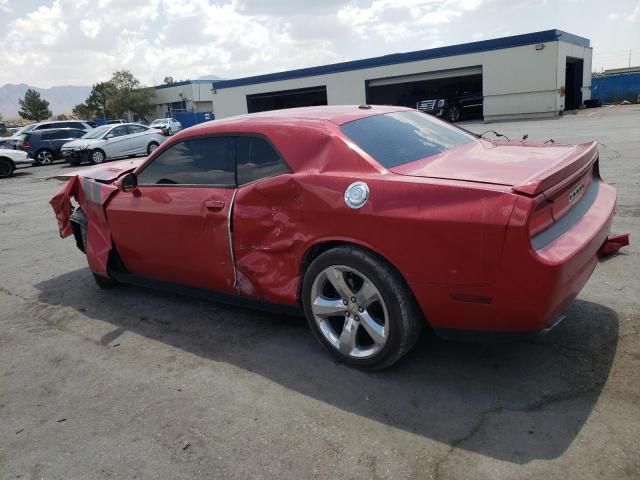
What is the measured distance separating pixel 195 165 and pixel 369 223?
1.73 meters

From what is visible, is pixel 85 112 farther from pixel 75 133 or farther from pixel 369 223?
pixel 369 223

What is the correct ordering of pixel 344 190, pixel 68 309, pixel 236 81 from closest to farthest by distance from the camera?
pixel 344 190
pixel 68 309
pixel 236 81

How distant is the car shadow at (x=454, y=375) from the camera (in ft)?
8.73

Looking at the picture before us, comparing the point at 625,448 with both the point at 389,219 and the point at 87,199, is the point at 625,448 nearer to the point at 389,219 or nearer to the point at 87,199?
the point at 389,219

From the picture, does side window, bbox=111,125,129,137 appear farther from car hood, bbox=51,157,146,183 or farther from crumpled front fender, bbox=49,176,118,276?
crumpled front fender, bbox=49,176,118,276

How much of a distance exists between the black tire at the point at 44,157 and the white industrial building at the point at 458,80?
61.3 ft

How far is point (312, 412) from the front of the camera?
297 cm

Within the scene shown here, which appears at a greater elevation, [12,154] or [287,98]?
[287,98]

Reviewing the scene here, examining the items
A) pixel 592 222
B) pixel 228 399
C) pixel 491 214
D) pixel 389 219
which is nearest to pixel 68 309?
pixel 228 399

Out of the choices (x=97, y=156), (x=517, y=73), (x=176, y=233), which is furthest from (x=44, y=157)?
(x=517, y=73)

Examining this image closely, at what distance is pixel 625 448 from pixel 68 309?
4557 millimetres

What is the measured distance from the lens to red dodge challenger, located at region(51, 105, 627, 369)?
266cm

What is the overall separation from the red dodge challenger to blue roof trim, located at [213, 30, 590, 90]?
91.8 ft

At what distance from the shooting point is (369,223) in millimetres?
2996
